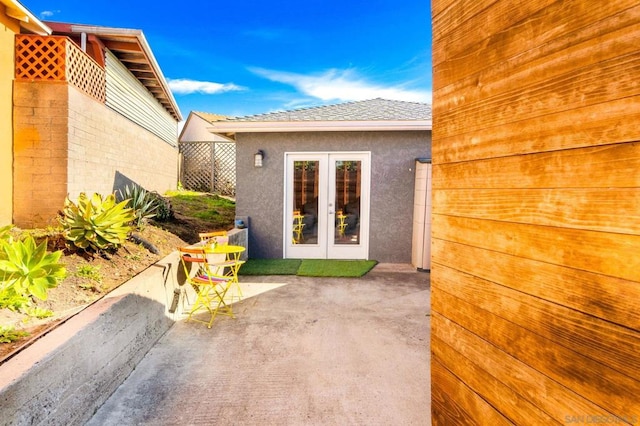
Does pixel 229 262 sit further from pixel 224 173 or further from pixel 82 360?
pixel 224 173

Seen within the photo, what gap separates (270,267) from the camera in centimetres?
675

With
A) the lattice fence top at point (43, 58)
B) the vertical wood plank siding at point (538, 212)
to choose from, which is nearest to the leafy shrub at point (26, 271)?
the vertical wood plank siding at point (538, 212)

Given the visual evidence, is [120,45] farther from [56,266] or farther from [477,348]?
[477,348]

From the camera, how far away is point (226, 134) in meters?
7.84

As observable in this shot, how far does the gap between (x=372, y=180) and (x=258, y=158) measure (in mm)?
2467

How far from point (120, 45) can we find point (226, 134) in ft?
11.8

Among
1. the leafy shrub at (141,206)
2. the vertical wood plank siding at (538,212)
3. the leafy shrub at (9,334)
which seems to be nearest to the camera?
the vertical wood plank siding at (538,212)

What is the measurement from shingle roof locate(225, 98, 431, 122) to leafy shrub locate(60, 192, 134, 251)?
12.5 feet

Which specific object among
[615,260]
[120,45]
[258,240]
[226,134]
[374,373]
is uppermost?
[120,45]

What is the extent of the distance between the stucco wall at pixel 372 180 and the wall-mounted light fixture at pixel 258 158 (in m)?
0.08

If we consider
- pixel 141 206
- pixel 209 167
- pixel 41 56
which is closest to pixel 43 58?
pixel 41 56

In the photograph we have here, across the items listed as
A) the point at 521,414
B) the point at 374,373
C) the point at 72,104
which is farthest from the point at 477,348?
the point at 72,104

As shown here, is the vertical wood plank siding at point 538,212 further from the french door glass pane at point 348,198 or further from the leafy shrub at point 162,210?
the leafy shrub at point 162,210

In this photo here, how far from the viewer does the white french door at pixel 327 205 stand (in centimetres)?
732
